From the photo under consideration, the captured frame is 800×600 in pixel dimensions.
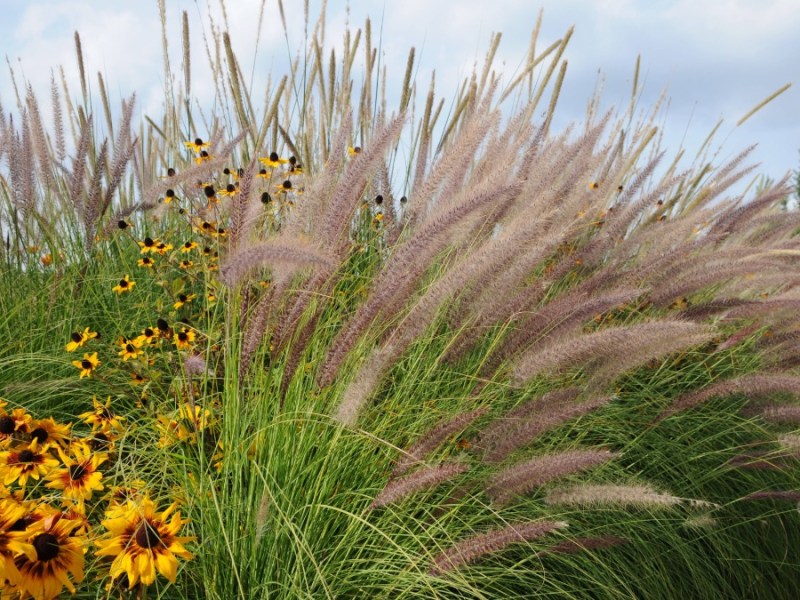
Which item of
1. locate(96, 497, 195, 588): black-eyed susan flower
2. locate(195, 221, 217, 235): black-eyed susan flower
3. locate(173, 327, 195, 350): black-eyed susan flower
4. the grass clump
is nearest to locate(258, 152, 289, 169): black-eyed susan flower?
the grass clump

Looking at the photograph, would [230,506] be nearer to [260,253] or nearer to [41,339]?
[260,253]

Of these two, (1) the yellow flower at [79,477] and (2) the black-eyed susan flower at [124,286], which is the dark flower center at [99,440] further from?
(2) the black-eyed susan flower at [124,286]

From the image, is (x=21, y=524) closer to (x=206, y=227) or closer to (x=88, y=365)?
(x=88, y=365)

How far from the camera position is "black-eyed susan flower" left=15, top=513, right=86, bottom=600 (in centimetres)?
122

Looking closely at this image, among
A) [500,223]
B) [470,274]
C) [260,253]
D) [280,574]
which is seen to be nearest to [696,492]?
[500,223]

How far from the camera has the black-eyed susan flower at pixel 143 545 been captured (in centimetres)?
123

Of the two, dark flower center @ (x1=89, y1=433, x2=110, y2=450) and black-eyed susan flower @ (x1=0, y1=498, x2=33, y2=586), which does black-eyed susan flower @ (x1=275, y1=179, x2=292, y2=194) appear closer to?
dark flower center @ (x1=89, y1=433, x2=110, y2=450)

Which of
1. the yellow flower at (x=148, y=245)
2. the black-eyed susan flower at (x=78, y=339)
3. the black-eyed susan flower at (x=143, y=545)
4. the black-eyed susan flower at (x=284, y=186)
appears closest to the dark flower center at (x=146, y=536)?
the black-eyed susan flower at (x=143, y=545)

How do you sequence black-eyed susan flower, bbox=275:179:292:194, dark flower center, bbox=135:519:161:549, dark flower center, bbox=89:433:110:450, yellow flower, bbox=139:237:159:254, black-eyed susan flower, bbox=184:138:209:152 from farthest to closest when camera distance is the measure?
black-eyed susan flower, bbox=184:138:209:152, black-eyed susan flower, bbox=275:179:292:194, yellow flower, bbox=139:237:159:254, dark flower center, bbox=89:433:110:450, dark flower center, bbox=135:519:161:549

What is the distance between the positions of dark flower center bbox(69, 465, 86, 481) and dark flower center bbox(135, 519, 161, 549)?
1.20 feet

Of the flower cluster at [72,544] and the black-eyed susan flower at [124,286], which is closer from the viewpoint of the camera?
the flower cluster at [72,544]

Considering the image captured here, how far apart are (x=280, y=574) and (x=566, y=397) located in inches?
29.1

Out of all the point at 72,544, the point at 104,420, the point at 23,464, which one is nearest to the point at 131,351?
the point at 104,420

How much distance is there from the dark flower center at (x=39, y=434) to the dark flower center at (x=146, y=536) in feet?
1.85
